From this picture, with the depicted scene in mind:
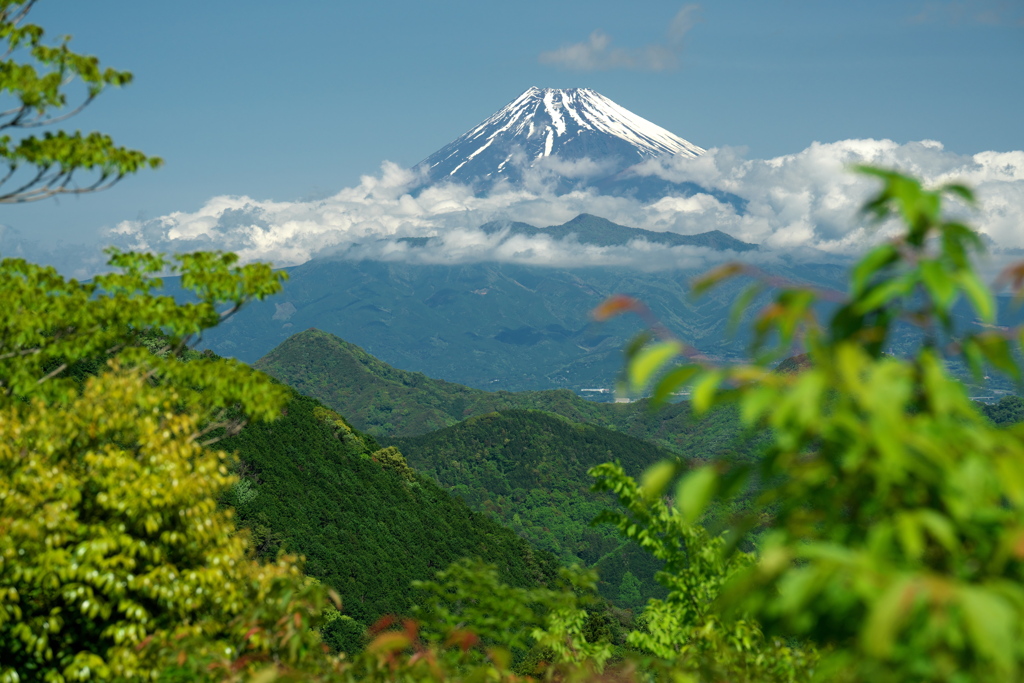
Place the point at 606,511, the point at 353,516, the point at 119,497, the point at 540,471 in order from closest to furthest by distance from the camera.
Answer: the point at 119,497, the point at 606,511, the point at 353,516, the point at 540,471

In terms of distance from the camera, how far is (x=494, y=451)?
180250mm

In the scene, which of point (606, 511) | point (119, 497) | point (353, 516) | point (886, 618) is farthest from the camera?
point (353, 516)

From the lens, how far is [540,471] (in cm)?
17612

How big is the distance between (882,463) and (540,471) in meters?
177

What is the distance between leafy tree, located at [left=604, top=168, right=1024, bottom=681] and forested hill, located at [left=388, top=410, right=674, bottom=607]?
150m

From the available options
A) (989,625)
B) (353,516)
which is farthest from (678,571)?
(353,516)

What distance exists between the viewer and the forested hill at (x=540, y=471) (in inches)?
6137

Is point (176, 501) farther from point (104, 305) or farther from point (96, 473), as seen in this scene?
point (104, 305)

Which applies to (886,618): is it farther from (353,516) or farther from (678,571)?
(353,516)

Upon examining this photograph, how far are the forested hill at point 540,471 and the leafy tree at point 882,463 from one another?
15032cm

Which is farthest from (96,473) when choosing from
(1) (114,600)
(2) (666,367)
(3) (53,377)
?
(2) (666,367)

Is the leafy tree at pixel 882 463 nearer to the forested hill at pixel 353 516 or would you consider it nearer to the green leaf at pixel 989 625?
the green leaf at pixel 989 625

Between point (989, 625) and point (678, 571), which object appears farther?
point (678, 571)

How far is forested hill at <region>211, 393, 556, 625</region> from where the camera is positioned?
53.2m
